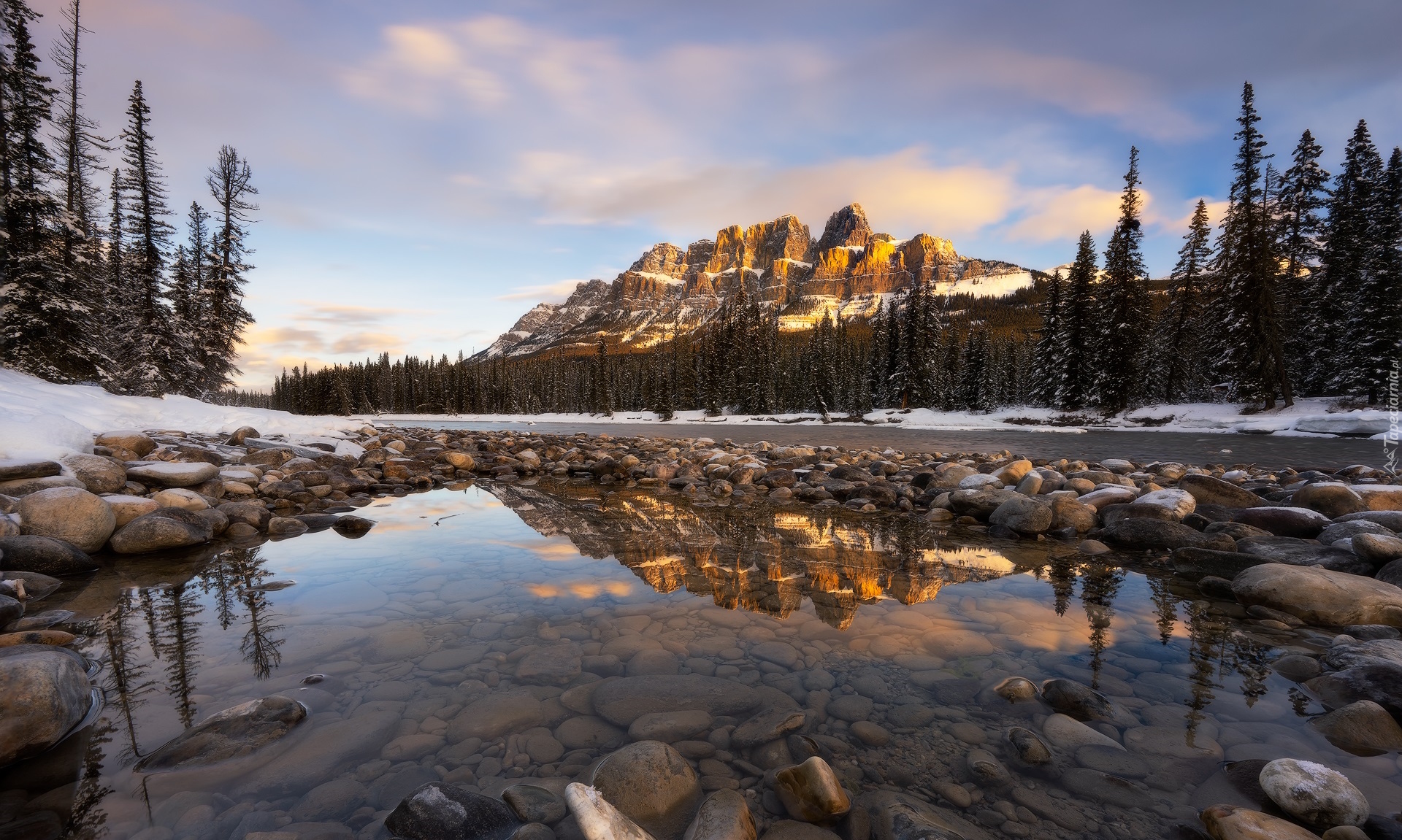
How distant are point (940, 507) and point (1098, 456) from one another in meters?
12.8

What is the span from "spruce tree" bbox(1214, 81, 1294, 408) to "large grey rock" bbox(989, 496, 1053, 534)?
30.8 m

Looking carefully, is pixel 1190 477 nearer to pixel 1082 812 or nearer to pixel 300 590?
pixel 1082 812

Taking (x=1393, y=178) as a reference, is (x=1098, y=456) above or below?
below

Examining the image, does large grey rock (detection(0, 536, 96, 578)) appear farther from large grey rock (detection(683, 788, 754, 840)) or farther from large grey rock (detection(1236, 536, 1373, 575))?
large grey rock (detection(1236, 536, 1373, 575))

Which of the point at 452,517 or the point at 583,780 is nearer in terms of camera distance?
the point at 583,780

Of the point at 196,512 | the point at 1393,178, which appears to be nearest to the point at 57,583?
the point at 196,512

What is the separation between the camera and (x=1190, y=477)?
7.91 m

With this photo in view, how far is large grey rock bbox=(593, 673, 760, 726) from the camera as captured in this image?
3016mm

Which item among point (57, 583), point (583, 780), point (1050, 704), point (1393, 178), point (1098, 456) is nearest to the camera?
point (583, 780)

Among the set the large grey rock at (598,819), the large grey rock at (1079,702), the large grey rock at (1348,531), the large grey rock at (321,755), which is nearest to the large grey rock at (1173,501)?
the large grey rock at (1348,531)

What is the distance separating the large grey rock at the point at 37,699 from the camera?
242 centimetres

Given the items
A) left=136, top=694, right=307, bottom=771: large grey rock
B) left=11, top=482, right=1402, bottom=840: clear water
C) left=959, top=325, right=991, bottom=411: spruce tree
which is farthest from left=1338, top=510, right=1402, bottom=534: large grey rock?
left=959, top=325, right=991, bottom=411: spruce tree

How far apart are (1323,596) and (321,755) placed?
6843 mm

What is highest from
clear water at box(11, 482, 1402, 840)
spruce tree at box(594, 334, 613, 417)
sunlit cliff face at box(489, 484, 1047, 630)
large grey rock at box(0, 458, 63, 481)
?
spruce tree at box(594, 334, 613, 417)
